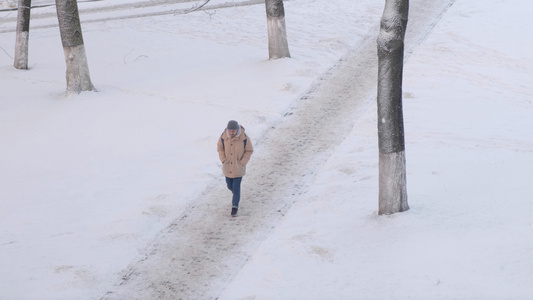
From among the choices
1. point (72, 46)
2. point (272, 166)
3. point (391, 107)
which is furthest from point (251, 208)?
point (72, 46)

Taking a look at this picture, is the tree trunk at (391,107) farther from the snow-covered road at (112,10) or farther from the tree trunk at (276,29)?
the snow-covered road at (112,10)

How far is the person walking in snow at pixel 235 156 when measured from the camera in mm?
10836

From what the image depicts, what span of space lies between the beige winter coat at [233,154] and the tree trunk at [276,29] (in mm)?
8485

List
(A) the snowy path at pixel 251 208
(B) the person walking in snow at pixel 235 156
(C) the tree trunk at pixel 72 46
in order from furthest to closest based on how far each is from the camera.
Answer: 1. (C) the tree trunk at pixel 72 46
2. (B) the person walking in snow at pixel 235 156
3. (A) the snowy path at pixel 251 208

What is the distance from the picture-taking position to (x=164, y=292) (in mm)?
8969

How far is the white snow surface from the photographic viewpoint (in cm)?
898

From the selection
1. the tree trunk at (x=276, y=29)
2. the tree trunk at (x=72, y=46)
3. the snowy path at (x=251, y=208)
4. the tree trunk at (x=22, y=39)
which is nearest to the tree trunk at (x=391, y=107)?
the snowy path at (x=251, y=208)

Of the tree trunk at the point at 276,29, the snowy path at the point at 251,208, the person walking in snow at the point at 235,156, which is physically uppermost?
the tree trunk at the point at 276,29

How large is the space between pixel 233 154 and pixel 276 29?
879 cm

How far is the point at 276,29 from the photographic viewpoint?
18.9 meters

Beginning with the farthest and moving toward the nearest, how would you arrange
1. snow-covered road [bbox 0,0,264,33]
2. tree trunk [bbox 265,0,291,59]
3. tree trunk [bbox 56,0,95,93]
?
snow-covered road [bbox 0,0,264,33] → tree trunk [bbox 265,0,291,59] → tree trunk [bbox 56,0,95,93]

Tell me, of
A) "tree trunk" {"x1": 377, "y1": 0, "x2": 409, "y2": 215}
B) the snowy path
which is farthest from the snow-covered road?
"tree trunk" {"x1": 377, "y1": 0, "x2": 409, "y2": 215}

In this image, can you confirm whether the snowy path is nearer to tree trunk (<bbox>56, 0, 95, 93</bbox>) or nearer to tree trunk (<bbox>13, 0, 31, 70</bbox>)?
tree trunk (<bbox>56, 0, 95, 93</bbox>)

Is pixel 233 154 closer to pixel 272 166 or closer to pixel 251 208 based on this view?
pixel 251 208
